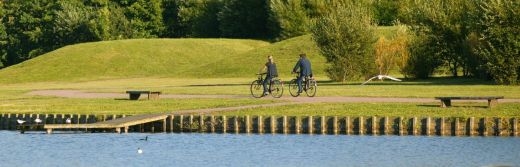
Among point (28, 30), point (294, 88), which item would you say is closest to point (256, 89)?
point (294, 88)

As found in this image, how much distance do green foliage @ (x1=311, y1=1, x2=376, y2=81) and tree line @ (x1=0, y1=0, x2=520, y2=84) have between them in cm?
7

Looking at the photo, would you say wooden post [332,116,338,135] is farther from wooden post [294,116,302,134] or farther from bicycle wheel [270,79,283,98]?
bicycle wheel [270,79,283,98]

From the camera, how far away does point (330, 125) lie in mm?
43000

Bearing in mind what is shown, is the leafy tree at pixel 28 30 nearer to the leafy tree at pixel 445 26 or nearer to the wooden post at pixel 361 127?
the leafy tree at pixel 445 26

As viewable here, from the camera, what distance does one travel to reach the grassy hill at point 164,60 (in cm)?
11012

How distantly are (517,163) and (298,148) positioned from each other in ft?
25.7

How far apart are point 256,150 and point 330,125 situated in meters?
5.51

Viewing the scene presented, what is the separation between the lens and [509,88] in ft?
215

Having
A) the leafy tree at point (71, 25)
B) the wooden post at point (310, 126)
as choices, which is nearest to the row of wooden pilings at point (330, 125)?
the wooden post at point (310, 126)

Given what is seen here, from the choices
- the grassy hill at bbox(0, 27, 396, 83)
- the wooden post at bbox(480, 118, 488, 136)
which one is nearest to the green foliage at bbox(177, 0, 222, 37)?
the grassy hill at bbox(0, 27, 396, 83)

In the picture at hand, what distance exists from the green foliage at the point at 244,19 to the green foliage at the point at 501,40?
69.0 metres

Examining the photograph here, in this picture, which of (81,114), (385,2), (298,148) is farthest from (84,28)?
(298,148)

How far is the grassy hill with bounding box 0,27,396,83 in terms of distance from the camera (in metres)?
110

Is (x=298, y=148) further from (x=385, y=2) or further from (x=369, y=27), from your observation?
(x=385, y=2)
